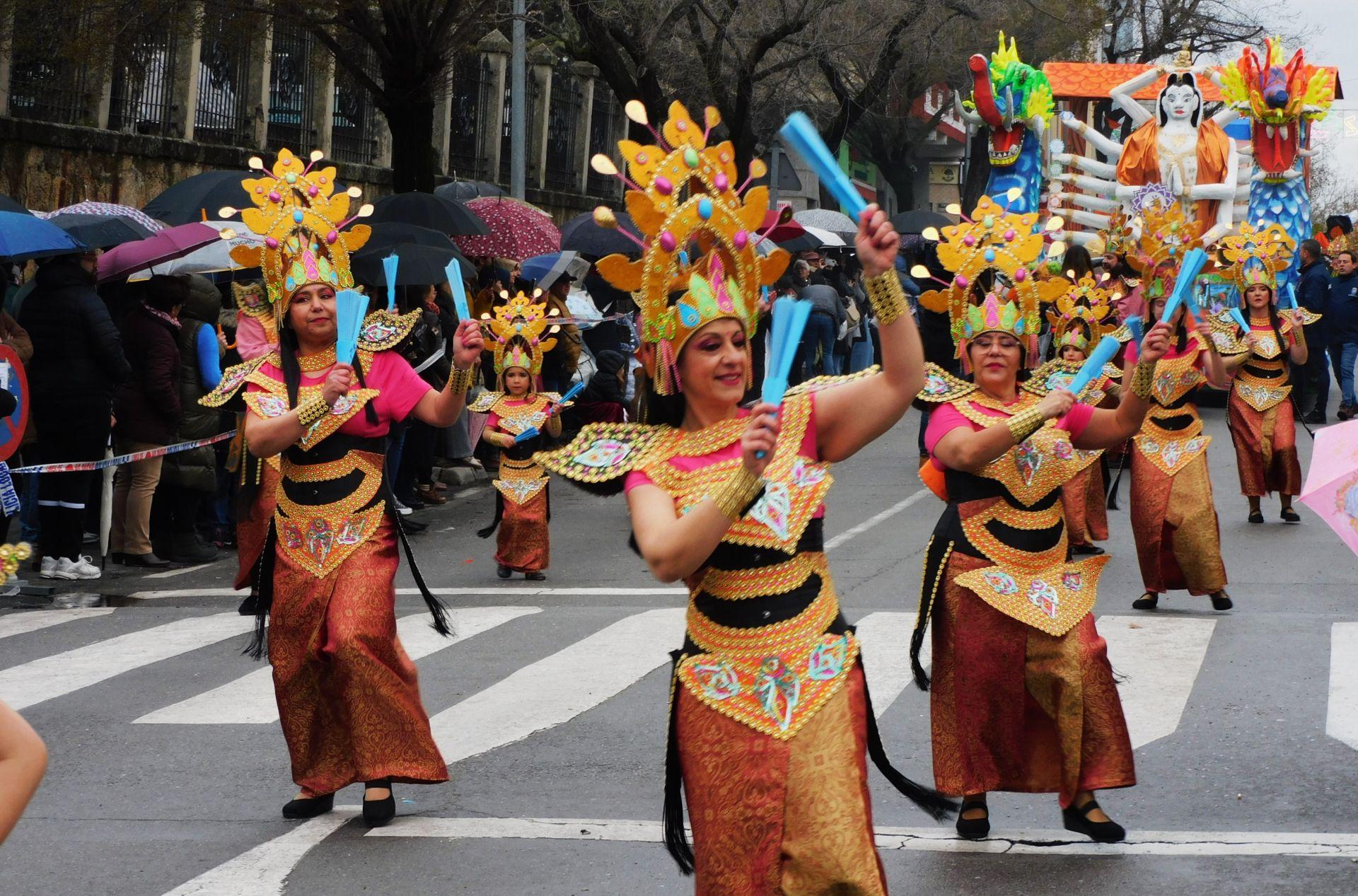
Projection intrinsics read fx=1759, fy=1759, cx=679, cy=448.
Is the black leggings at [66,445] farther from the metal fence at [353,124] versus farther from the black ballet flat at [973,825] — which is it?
the metal fence at [353,124]

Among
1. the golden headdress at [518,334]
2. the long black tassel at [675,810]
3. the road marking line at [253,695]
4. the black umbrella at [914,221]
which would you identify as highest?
the black umbrella at [914,221]

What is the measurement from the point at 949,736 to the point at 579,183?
29.2 metres

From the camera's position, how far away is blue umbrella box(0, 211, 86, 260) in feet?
34.3

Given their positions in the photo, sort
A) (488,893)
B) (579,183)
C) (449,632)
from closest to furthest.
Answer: (488,893), (449,632), (579,183)

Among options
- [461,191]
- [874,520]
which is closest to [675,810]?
[874,520]

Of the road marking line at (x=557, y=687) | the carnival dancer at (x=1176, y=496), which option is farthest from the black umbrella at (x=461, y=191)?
the road marking line at (x=557, y=687)

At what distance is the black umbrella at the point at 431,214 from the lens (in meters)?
15.5

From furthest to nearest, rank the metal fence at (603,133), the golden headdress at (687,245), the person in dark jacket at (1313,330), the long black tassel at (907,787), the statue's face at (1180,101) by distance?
1. the metal fence at (603,133)
2. the person in dark jacket at (1313,330)
3. the statue's face at (1180,101)
4. the long black tassel at (907,787)
5. the golden headdress at (687,245)

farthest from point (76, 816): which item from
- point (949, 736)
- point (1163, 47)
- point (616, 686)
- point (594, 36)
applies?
point (1163, 47)

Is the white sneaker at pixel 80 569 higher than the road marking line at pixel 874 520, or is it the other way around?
the road marking line at pixel 874 520

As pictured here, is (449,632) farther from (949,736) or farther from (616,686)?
(949,736)

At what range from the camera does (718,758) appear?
3.93 metres

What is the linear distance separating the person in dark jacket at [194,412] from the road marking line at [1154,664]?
610 cm

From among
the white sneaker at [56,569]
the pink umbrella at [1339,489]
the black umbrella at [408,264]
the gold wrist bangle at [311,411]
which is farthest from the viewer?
the black umbrella at [408,264]
